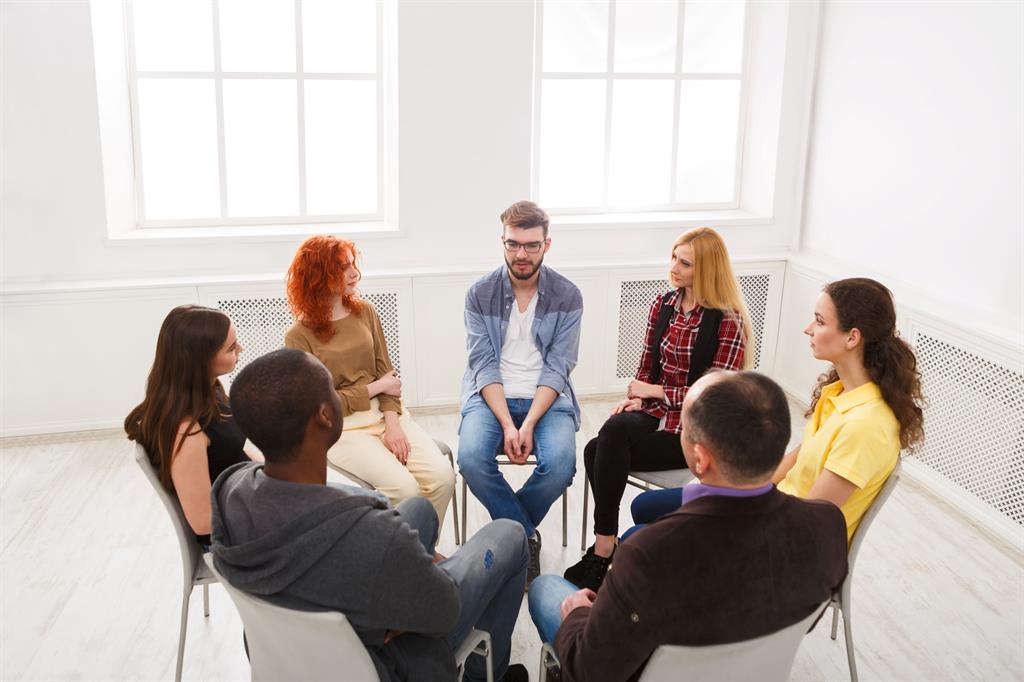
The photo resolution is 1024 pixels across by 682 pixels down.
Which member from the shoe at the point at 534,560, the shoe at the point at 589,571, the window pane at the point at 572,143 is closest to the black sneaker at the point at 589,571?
the shoe at the point at 589,571

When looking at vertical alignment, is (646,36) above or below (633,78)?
above

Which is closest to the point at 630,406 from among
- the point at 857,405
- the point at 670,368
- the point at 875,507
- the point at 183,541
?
the point at 670,368

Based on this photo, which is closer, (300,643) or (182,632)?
(300,643)

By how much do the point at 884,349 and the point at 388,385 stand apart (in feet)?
5.38

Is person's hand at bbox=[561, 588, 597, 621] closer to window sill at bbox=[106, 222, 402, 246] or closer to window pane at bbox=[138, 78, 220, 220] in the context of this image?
window sill at bbox=[106, 222, 402, 246]

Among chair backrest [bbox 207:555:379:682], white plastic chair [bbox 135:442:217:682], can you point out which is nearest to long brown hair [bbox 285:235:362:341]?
white plastic chair [bbox 135:442:217:682]

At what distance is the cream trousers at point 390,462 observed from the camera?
9.77ft

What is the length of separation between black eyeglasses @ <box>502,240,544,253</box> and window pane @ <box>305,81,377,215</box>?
1.81 m

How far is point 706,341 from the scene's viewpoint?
3139 millimetres

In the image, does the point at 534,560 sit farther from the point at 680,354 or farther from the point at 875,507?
the point at 875,507

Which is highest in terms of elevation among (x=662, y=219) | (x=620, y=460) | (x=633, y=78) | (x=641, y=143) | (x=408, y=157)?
(x=633, y=78)

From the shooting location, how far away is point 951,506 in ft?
12.5

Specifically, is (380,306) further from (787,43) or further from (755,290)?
(787,43)

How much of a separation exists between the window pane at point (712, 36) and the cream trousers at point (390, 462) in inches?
114
